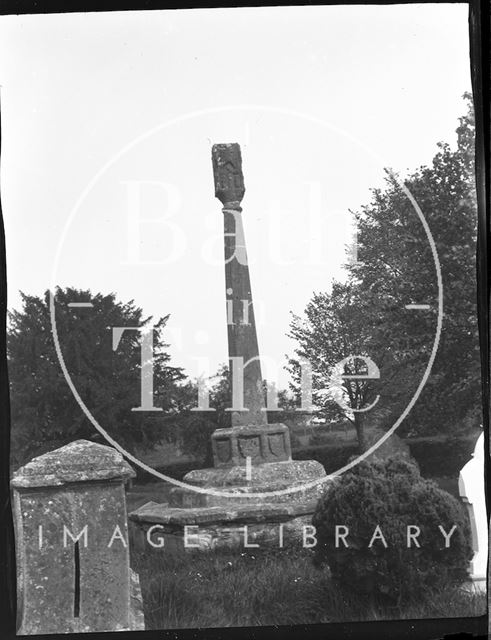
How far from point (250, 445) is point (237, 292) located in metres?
0.67

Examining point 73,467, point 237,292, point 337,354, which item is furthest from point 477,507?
point 73,467

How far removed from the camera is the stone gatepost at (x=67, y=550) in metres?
4.66

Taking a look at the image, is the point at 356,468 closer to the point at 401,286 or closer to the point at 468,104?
the point at 401,286

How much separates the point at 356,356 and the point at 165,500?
103 cm

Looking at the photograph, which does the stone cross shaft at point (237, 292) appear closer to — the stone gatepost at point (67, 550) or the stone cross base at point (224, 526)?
the stone cross base at point (224, 526)

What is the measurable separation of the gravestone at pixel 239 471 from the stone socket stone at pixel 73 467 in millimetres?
221

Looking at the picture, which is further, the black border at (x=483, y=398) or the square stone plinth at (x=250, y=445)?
the square stone plinth at (x=250, y=445)

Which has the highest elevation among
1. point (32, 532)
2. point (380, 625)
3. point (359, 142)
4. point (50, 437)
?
point (359, 142)

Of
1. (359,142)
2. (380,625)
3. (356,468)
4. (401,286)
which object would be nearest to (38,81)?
(359,142)

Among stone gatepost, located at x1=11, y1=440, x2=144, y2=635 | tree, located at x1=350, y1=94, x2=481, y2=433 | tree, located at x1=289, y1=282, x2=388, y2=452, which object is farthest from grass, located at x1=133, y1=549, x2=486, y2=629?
tree, located at x1=350, y1=94, x2=481, y2=433

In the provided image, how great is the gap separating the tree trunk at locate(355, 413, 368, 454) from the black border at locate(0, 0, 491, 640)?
1.70 ft

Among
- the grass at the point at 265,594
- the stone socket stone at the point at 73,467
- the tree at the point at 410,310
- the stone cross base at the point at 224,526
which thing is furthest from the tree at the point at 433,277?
the stone socket stone at the point at 73,467

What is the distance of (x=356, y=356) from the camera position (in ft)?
15.7

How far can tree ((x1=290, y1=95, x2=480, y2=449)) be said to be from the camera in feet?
15.5
